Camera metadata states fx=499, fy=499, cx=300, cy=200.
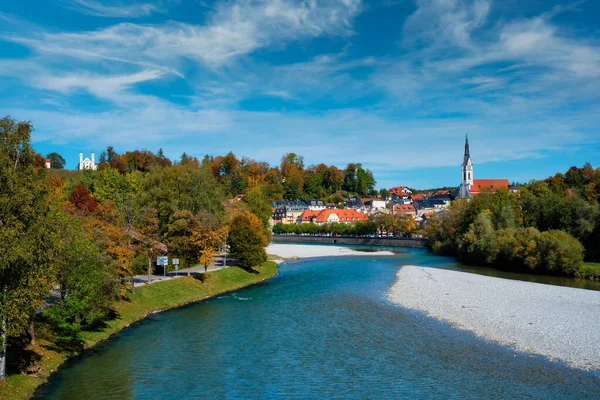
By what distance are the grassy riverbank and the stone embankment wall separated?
225 feet

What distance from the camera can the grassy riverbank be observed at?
2359 centimetres

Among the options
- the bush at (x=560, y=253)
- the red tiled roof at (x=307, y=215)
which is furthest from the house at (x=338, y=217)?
the bush at (x=560, y=253)

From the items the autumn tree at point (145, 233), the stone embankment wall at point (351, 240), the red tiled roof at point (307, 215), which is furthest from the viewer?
the red tiled roof at point (307, 215)

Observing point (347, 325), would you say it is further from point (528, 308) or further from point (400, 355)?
point (528, 308)

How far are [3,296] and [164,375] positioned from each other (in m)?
9.55

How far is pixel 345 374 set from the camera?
87.4 ft

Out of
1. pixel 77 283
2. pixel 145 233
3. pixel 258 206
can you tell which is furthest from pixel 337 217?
Result: pixel 77 283

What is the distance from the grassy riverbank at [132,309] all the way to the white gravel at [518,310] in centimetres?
1864

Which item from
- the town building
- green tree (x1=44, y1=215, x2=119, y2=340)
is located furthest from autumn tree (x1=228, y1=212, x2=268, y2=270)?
the town building

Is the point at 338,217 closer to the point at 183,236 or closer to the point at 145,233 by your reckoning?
the point at 183,236

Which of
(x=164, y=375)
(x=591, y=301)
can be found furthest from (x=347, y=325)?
(x=591, y=301)

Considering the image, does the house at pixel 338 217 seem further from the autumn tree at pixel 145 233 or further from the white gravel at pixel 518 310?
the autumn tree at pixel 145 233

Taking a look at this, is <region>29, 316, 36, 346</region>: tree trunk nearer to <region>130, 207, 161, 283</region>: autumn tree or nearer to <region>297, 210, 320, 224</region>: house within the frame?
<region>130, 207, 161, 283</region>: autumn tree

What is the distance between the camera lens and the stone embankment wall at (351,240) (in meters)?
134
